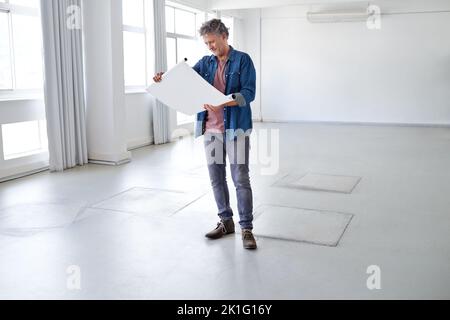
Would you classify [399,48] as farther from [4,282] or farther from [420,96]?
[4,282]

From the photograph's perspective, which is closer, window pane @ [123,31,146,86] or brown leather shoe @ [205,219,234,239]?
brown leather shoe @ [205,219,234,239]

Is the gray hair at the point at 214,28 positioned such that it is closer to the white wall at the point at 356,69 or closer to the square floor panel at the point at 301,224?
the square floor panel at the point at 301,224

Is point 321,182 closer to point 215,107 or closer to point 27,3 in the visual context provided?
point 215,107

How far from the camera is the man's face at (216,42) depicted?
Answer: 2.91 m

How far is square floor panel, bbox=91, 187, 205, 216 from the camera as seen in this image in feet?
13.3

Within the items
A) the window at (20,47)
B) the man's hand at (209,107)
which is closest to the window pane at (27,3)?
the window at (20,47)

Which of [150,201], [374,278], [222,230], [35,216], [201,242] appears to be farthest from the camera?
[150,201]

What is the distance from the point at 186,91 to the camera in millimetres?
2887

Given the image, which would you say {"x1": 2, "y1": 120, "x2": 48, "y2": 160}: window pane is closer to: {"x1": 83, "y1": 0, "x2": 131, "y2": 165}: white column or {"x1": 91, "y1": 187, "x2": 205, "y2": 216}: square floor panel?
{"x1": 83, "y1": 0, "x2": 131, "y2": 165}: white column

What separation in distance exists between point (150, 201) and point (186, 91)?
1729 mm

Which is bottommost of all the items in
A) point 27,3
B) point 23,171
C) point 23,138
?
point 23,171

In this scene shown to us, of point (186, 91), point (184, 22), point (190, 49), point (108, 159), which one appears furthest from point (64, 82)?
point (190, 49)

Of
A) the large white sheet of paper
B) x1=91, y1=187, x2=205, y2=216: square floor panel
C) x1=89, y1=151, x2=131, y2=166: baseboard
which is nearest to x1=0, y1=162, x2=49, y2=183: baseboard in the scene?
x1=89, y1=151, x2=131, y2=166: baseboard

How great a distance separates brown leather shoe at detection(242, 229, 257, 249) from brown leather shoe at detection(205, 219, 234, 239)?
217 mm
